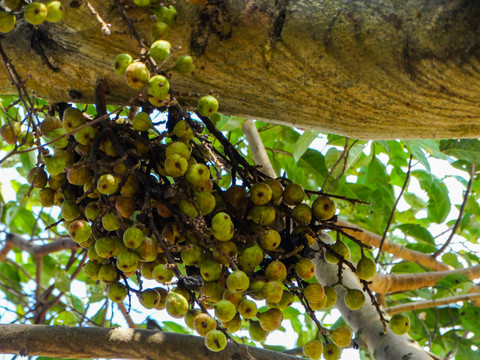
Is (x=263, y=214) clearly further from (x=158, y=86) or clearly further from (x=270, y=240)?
(x=158, y=86)

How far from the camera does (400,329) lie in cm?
173

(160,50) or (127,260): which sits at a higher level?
(160,50)

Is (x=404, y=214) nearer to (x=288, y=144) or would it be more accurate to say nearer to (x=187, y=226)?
(x=288, y=144)

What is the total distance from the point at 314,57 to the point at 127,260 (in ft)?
2.25

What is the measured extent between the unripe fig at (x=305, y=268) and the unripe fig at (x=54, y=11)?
89 centimetres

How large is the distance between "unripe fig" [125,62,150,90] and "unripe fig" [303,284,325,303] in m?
0.73

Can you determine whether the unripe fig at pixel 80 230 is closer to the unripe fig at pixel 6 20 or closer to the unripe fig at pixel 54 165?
the unripe fig at pixel 54 165

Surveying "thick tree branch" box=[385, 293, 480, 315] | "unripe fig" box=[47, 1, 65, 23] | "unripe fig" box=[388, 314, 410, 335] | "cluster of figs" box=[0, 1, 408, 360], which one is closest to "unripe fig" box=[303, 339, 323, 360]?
"cluster of figs" box=[0, 1, 408, 360]

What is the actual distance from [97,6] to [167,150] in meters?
0.39

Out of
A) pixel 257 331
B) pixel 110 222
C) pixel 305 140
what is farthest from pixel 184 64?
pixel 305 140

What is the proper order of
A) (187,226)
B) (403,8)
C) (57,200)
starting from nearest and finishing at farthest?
(403,8), (187,226), (57,200)

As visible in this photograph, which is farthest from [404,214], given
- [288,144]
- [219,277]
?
[219,277]

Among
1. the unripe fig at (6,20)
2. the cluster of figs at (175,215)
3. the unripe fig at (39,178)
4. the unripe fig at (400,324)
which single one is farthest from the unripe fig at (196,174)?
the unripe fig at (400,324)

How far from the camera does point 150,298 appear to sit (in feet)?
4.99
